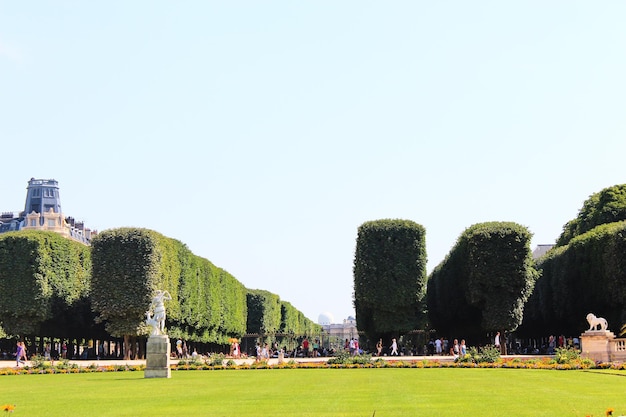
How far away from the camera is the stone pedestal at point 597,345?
3834 cm

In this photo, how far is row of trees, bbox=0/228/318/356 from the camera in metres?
54.7

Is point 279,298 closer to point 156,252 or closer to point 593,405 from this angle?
point 156,252

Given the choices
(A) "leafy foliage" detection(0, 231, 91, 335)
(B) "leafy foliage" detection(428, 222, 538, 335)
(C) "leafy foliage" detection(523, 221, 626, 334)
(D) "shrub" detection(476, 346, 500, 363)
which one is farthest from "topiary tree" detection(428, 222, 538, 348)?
(A) "leafy foliage" detection(0, 231, 91, 335)

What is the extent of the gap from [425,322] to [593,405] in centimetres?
4132

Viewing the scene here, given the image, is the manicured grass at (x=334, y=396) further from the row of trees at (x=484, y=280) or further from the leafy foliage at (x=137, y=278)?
the leafy foliage at (x=137, y=278)

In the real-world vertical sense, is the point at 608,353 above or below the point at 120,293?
below

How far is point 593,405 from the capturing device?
16.9m

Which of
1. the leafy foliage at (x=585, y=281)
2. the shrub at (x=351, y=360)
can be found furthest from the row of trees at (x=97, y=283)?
the leafy foliage at (x=585, y=281)

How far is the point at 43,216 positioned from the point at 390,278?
90.5 m

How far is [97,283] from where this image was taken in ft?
181

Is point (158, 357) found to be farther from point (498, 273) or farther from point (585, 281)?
point (585, 281)

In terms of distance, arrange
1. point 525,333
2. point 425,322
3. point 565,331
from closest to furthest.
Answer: point 425,322, point 565,331, point 525,333

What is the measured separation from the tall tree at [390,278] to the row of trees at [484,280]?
0.06 meters

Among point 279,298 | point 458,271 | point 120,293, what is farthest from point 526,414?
point 279,298
